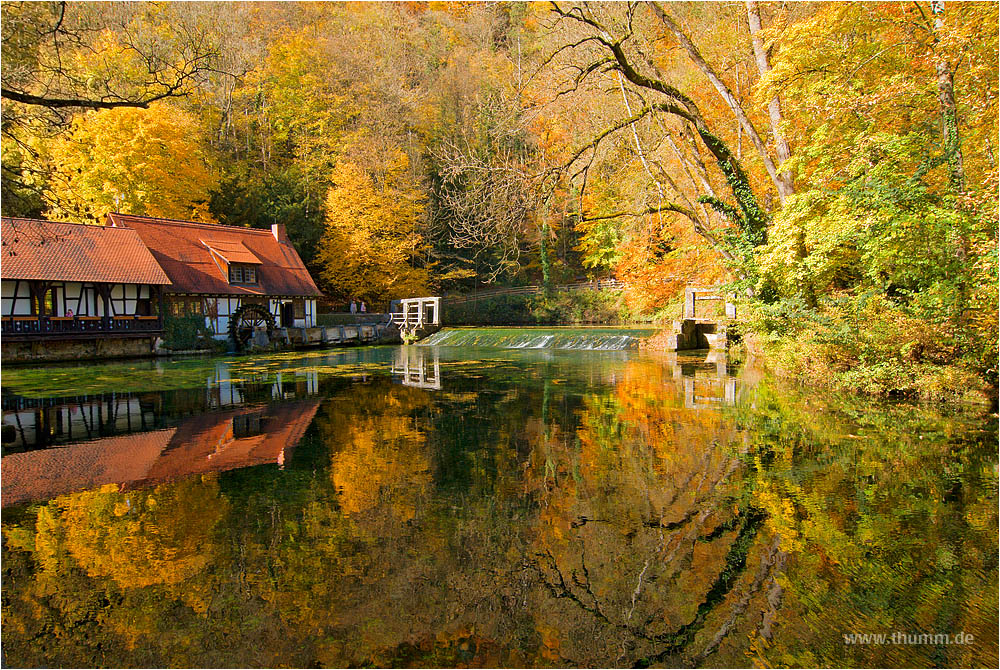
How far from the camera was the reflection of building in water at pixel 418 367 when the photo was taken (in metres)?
14.6

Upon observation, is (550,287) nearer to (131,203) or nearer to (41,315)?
(131,203)

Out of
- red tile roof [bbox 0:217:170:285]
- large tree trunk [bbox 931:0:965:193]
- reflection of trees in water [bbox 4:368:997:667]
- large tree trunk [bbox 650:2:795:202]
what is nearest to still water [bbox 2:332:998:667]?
reflection of trees in water [bbox 4:368:997:667]

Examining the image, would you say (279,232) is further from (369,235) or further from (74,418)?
(74,418)

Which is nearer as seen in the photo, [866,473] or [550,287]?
[866,473]

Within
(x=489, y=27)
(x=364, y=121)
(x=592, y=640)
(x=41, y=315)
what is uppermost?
(x=489, y=27)

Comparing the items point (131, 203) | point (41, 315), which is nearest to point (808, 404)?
point (41, 315)

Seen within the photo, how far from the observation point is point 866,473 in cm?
617

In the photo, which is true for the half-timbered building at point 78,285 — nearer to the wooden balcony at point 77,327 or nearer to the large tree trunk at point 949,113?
the wooden balcony at point 77,327

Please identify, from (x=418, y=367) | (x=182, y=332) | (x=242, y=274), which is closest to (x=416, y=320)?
(x=242, y=274)

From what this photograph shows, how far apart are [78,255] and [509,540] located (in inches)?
996

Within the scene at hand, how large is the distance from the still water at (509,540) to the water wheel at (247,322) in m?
17.5

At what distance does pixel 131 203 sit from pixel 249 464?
1108 inches

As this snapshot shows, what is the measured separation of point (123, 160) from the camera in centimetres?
2830

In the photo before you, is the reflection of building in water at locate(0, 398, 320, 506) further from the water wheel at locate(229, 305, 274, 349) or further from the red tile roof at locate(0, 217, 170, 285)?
the water wheel at locate(229, 305, 274, 349)
